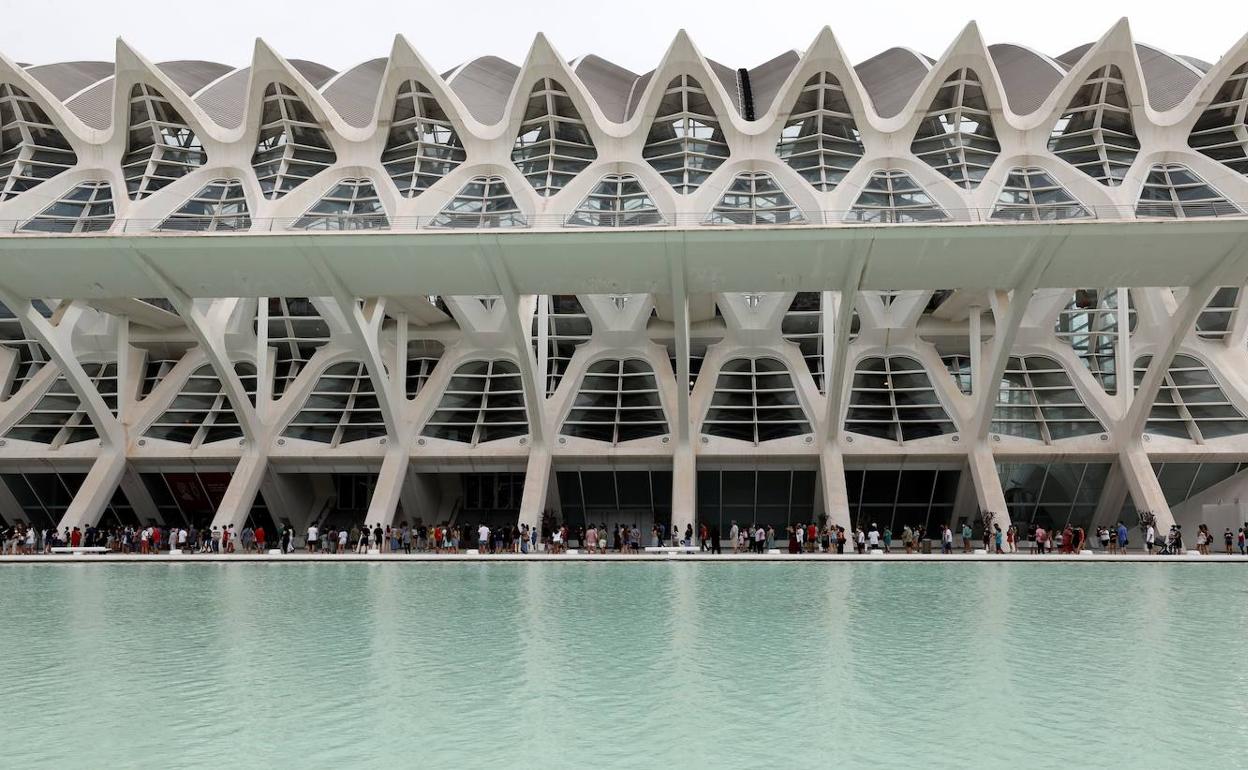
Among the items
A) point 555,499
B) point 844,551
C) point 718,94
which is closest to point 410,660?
point 844,551

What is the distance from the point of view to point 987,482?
1021 inches

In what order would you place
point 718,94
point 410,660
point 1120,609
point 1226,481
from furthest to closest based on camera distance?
point 718,94, point 1226,481, point 1120,609, point 410,660

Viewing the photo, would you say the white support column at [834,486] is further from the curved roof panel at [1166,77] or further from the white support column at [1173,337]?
the curved roof panel at [1166,77]

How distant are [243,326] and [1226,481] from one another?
28.6m

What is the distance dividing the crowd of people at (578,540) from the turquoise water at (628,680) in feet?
36.3

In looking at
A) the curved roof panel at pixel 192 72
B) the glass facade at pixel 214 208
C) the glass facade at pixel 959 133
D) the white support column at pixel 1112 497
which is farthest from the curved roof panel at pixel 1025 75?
the curved roof panel at pixel 192 72

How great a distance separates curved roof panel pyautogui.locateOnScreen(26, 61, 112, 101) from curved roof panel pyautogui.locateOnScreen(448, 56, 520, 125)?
539 inches

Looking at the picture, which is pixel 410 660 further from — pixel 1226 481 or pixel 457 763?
pixel 1226 481

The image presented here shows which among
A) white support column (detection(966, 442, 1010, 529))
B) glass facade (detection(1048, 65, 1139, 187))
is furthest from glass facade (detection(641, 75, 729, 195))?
white support column (detection(966, 442, 1010, 529))

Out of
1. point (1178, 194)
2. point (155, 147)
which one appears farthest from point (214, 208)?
point (1178, 194)

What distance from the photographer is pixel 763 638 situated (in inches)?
353

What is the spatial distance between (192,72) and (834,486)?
27.9m

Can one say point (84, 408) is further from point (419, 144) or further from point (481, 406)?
point (419, 144)

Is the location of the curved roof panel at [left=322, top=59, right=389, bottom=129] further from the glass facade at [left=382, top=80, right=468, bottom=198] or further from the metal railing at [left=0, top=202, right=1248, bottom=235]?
the metal railing at [left=0, top=202, right=1248, bottom=235]
